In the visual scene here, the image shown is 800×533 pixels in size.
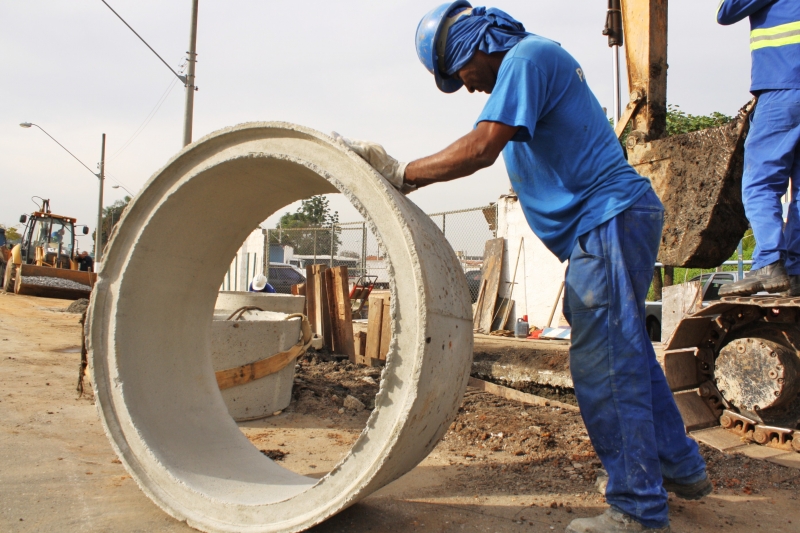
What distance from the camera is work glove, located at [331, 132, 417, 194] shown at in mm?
2592

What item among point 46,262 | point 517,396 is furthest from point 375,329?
point 46,262

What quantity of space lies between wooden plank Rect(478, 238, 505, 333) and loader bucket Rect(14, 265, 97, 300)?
12572 millimetres

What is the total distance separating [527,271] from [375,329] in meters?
5.18

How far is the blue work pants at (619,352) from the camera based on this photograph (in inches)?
89.6

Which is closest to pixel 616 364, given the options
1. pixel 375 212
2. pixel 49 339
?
pixel 375 212

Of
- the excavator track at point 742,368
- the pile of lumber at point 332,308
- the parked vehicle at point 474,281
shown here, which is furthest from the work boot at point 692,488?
the parked vehicle at point 474,281

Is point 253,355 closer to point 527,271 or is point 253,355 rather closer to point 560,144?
point 560,144

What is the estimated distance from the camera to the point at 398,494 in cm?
302

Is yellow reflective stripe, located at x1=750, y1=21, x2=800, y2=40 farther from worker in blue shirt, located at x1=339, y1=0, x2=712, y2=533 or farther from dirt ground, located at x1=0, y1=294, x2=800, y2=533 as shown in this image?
dirt ground, located at x1=0, y1=294, x2=800, y2=533

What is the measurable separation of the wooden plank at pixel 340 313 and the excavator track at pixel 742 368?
4365 millimetres

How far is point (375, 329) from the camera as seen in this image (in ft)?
24.6

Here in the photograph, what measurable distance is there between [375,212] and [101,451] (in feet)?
8.34

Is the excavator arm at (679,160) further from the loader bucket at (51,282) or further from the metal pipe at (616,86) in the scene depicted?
the loader bucket at (51,282)

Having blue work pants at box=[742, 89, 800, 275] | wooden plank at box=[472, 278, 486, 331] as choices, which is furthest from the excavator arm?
wooden plank at box=[472, 278, 486, 331]
